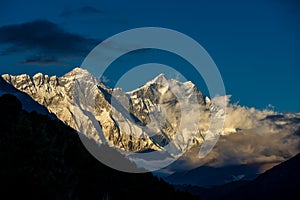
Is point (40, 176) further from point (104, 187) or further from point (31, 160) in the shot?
point (104, 187)

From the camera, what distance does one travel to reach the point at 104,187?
184 m

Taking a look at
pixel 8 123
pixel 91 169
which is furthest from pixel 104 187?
pixel 8 123

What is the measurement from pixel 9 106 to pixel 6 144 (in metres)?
91.8

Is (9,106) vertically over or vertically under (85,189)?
over

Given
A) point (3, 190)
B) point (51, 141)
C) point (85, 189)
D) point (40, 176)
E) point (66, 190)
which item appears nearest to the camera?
point (3, 190)

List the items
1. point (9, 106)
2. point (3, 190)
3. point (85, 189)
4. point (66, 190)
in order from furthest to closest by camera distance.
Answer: point (9, 106), point (85, 189), point (66, 190), point (3, 190)

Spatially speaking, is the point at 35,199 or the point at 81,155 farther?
the point at 81,155

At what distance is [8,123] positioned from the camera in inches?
6609

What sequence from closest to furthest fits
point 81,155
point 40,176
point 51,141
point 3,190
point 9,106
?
1. point 3,190
2. point 40,176
3. point 51,141
4. point 81,155
5. point 9,106

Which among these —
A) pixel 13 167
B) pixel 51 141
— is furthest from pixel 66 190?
pixel 13 167

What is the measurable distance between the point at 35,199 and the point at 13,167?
6744 millimetres

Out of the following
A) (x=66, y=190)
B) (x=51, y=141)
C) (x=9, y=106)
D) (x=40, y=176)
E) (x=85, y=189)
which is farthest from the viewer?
(x=9, y=106)

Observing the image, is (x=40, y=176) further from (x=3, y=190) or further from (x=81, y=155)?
(x=81, y=155)

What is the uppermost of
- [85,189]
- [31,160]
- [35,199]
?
[85,189]
